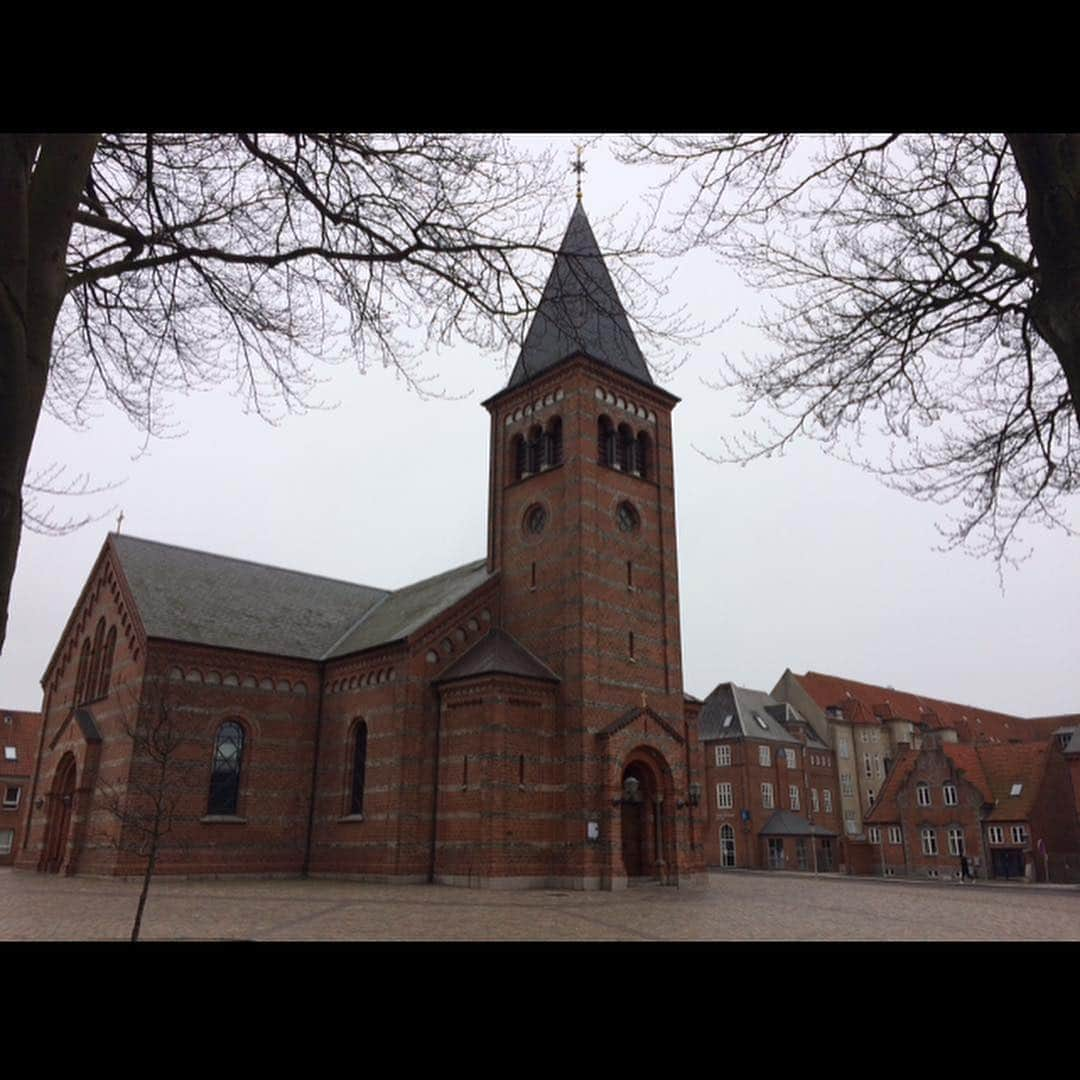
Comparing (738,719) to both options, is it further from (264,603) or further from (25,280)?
(25,280)

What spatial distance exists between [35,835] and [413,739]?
722 inches

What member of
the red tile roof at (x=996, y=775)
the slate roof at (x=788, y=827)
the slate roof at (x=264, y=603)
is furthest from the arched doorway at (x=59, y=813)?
the red tile roof at (x=996, y=775)

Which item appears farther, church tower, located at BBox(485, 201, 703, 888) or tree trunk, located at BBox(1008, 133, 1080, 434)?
church tower, located at BBox(485, 201, 703, 888)

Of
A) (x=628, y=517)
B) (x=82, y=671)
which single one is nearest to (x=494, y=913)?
(x=628, y=517)

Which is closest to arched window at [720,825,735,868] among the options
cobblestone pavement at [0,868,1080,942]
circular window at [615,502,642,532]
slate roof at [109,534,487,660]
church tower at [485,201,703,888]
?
church tower at [485,201,703,888]

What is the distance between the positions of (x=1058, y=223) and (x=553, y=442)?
2655 cm

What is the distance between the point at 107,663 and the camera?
3284cm

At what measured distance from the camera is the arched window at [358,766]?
3003cm

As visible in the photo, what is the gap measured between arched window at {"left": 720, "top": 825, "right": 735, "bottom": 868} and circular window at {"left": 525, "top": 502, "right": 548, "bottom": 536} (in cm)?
3749

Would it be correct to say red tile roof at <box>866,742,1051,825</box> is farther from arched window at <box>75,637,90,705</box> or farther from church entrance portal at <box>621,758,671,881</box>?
arched window at <box>75,637,90,705</box>

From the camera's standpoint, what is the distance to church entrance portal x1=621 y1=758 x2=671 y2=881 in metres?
28.5

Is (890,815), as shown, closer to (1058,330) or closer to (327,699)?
(327,699)
